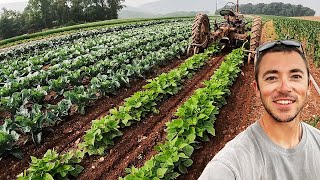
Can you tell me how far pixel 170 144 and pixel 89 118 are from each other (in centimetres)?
303

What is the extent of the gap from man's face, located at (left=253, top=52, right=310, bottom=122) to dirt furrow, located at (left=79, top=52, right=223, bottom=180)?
3576 mm

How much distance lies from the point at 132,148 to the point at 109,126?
0.58m

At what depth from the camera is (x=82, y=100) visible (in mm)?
7523

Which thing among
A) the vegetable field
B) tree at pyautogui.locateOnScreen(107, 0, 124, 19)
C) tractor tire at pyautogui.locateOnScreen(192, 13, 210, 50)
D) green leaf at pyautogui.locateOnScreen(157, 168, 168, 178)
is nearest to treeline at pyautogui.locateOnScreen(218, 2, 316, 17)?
tree at pyautogui.locateOnScreen(107, 0, 124, 19)

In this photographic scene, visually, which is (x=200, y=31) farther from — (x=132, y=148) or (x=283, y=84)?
(x=283, y=84)

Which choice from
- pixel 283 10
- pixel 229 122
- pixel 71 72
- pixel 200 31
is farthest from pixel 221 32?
pixel 283 10

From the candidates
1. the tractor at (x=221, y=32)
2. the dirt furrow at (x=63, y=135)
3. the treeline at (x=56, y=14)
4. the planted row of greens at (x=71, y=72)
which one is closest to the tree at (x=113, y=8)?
the treeline at (x=56, y=14)

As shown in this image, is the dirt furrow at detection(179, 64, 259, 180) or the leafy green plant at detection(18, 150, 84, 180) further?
the dirt furrow at detection(179, 64, 259, 180)

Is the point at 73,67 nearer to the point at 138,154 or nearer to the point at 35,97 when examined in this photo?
the point at 35,97

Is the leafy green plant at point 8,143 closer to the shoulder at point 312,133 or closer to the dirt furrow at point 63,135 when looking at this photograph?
the dirt furrow at point 63,135

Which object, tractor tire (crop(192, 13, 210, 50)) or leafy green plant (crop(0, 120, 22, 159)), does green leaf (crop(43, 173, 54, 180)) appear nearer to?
leafy green plant (crop(0, 120, 22, 159))

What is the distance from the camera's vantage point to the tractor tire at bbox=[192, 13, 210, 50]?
41.1ft

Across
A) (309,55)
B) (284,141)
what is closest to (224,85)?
(284,141)

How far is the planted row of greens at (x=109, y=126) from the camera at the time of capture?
15.3ft
